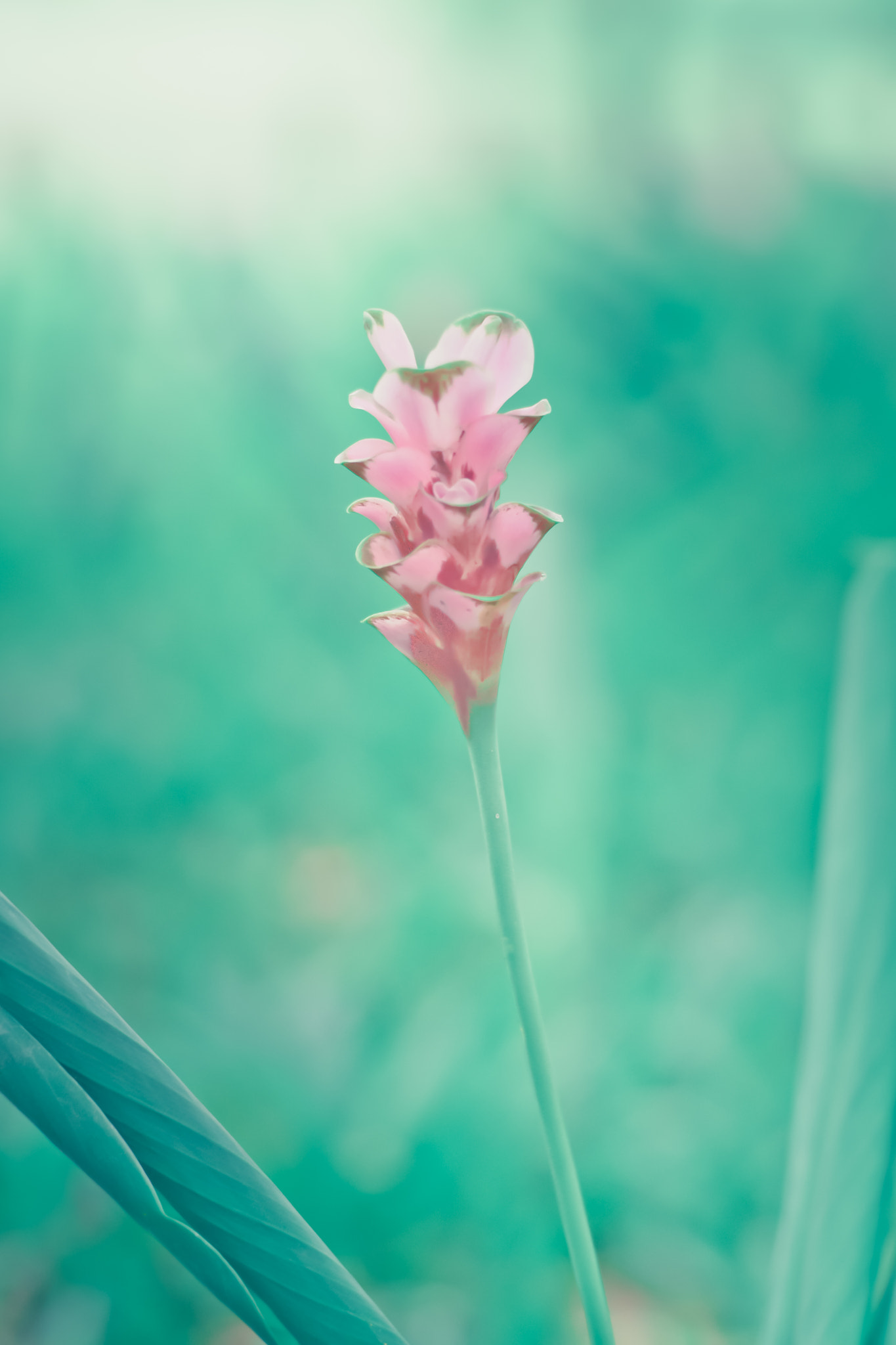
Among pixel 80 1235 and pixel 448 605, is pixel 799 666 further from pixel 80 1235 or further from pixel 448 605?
pixel 80 1235

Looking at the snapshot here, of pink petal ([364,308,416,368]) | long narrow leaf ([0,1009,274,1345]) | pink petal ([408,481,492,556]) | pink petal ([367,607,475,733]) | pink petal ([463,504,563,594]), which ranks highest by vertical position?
pink petal ([364,308,416,368])

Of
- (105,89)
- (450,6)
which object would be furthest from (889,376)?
(105,89)

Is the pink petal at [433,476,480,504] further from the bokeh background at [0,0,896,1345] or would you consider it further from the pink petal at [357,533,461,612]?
the bokeh background at [0,0,896,1345]

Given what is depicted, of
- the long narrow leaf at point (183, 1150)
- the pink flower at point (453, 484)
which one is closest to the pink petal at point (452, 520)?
the pink flower at point (453, 484)

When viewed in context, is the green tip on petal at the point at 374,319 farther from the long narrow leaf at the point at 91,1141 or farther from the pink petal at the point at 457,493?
the long narrow leaf at the point at 91,1141

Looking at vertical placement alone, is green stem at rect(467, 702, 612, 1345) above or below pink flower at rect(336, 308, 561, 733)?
below

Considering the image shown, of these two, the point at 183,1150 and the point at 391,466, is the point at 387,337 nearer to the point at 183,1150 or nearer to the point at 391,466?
the point at 391,466

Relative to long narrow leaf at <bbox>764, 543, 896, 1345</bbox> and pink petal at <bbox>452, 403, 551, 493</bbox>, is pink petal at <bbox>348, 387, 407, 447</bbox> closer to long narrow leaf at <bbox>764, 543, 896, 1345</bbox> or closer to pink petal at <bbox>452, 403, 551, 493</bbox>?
pink petal at <bbox>452, 403, 551, 493</bbox>

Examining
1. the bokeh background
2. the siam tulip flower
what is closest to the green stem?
the siam tulip flower

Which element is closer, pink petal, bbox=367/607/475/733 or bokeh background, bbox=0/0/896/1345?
pink petal, bbox=367/607/475/733
